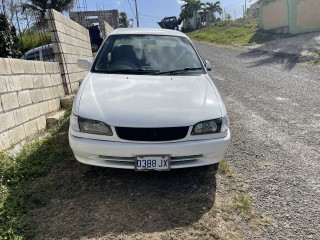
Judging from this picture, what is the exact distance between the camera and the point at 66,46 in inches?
263

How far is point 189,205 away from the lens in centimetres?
280

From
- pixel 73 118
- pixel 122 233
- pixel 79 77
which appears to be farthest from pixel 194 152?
pixel 79 77

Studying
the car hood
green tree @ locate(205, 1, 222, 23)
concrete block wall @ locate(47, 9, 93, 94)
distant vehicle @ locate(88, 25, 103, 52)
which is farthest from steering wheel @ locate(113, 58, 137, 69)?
green tree @ locate(205, 1, 222, 23)

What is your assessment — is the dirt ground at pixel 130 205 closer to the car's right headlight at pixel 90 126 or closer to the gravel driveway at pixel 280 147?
the gravel driveway at pixel 280 147

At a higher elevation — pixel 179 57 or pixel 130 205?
Result: pixel 179 57

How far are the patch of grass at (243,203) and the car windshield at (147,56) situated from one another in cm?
177

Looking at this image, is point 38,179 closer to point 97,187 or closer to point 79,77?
point 97,187

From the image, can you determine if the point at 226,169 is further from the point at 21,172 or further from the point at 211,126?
the point at 21,172

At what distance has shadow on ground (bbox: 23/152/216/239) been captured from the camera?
2500 mm

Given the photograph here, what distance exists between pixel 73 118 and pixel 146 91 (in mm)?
850

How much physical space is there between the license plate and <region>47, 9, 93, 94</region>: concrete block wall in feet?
13.8

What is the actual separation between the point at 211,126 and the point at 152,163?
714mm

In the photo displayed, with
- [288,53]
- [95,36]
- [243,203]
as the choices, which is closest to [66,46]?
[243,203]

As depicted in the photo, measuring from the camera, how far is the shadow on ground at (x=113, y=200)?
250cm
